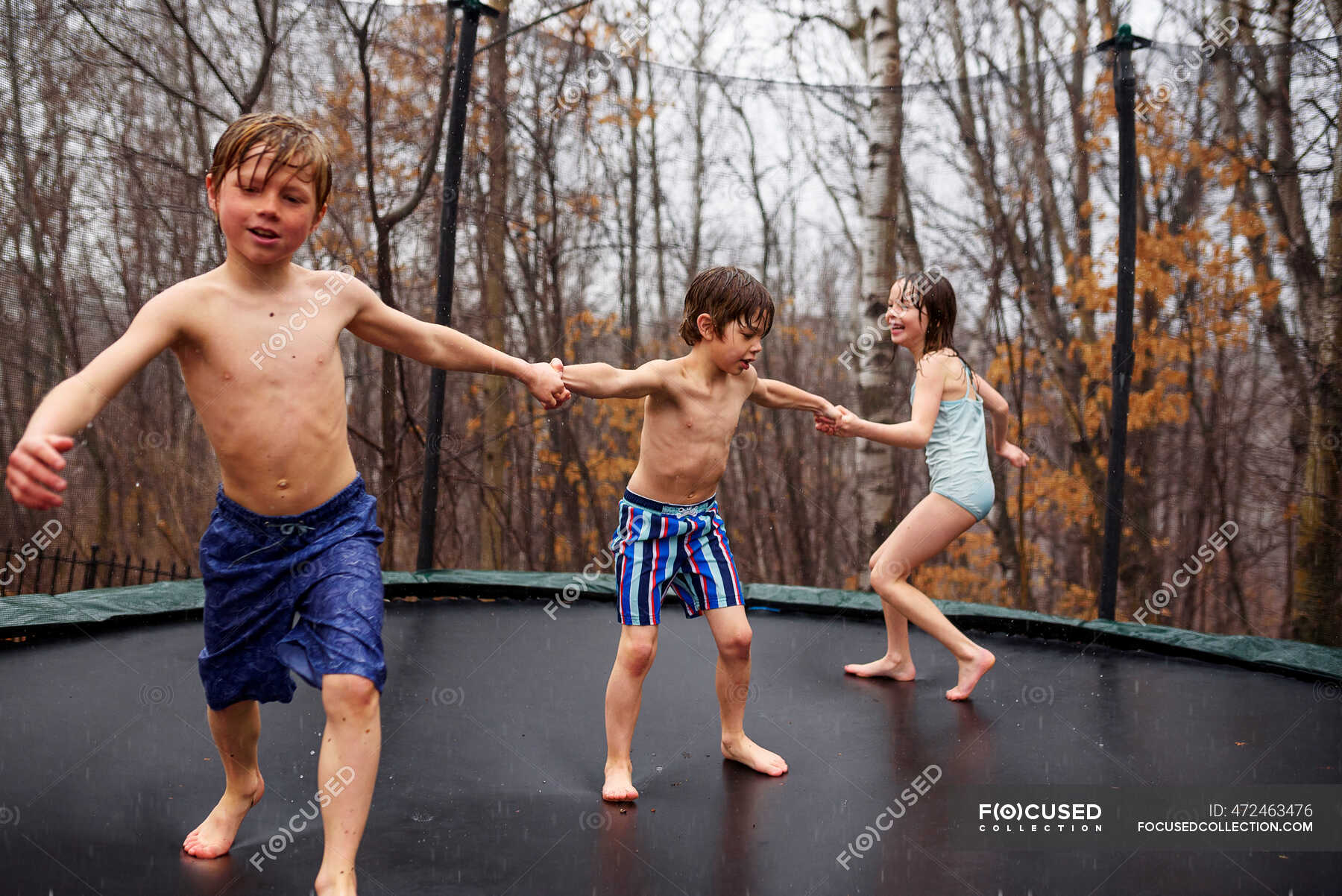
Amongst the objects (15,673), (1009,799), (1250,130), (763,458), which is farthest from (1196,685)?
(15,673)

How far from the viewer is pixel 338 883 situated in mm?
1185

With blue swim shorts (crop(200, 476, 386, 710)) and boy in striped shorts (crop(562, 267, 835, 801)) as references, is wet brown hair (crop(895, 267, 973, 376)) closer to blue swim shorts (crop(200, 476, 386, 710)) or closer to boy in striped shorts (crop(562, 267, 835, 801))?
boy in striped shorts (crop(562, 267, 835, 801))

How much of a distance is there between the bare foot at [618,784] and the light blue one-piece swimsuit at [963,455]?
1086 mm

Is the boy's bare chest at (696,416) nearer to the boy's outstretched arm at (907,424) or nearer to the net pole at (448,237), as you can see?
the boy's outstretched arm at (907,424)

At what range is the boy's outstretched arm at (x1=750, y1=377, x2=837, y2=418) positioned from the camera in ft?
6.57

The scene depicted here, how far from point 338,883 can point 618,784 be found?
56 centimetres

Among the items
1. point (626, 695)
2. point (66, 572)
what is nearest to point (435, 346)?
point (626, 695)

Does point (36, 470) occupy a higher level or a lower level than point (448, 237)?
lower

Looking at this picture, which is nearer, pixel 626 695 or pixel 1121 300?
pixel 626 695

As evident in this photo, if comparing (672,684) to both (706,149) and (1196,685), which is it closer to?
(1196,685)

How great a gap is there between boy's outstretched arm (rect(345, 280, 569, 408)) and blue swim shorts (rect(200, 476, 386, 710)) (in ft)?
0.80

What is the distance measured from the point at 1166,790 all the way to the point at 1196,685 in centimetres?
82

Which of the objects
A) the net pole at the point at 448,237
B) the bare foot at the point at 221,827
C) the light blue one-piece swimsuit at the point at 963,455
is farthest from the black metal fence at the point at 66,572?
the light blue one-piece swimsuit at the point at 963,455

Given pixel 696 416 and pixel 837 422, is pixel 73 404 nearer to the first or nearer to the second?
pixel 696 416
